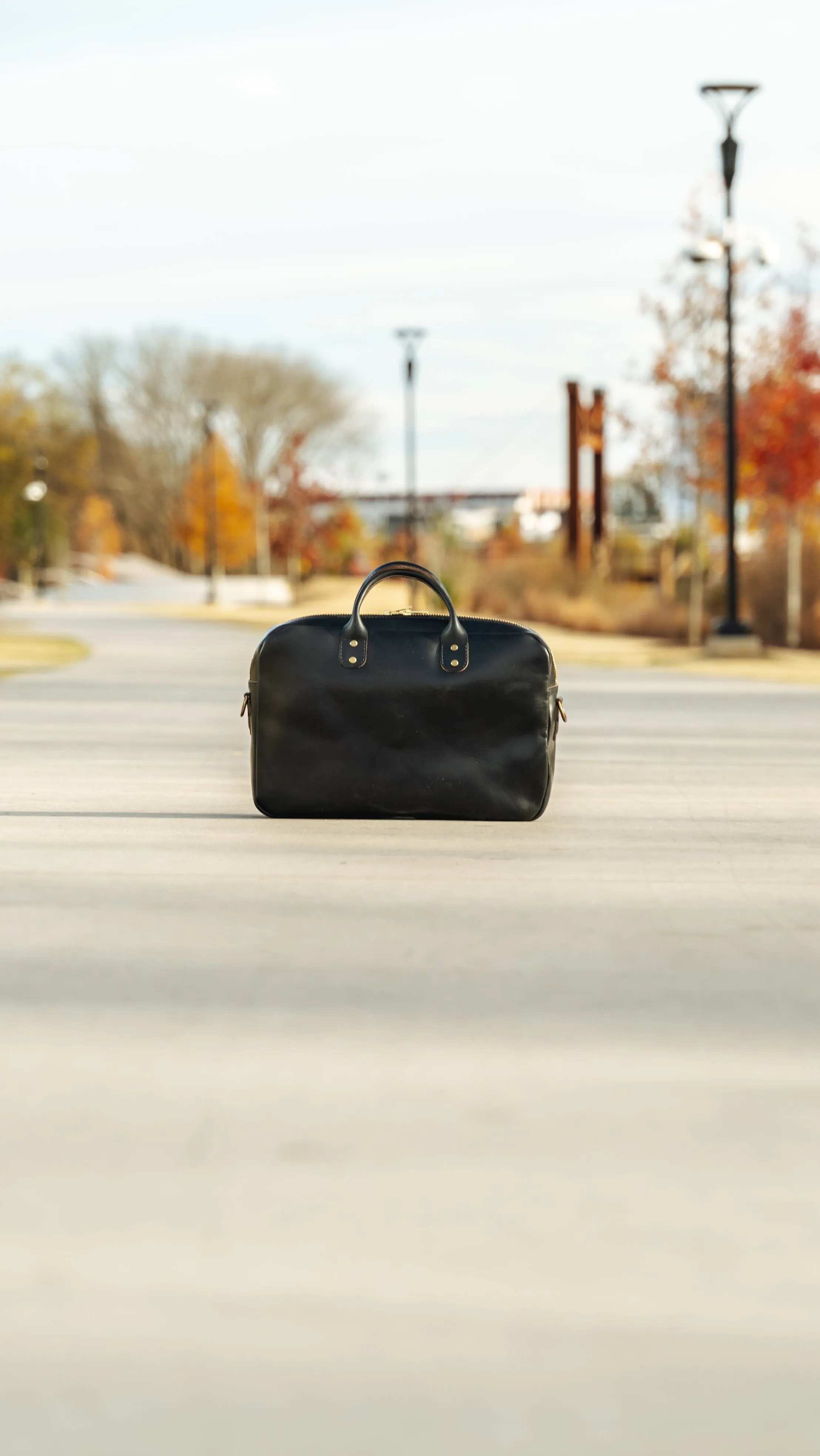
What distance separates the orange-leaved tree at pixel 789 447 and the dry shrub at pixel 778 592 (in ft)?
0.46

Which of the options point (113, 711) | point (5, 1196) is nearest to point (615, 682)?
point (113, 711)

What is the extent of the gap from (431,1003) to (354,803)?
3303 mm

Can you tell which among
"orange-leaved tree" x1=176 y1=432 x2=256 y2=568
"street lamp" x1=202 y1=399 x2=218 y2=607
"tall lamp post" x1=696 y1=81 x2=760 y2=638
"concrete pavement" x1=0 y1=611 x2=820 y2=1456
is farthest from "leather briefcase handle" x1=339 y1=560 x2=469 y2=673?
"orange-leaved tree" x1=176 y1=432 x2=256 y2=568

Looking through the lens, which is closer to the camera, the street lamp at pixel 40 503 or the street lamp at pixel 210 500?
the street lamp at pixel 210 500

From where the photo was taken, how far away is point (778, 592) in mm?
34562

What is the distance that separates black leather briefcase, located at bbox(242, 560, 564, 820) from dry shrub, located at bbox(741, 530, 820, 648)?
25.2 m

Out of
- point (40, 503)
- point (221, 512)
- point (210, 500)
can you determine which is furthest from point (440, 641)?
point (221, 512)

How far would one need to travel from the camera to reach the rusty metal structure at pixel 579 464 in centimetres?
5112

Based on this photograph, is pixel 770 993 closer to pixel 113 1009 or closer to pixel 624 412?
pixel 113 1009

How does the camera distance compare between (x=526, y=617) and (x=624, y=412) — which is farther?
(x=526, y=617)

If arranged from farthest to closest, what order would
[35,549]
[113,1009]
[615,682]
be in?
1. [35,549]
2. [615,682]
3. [113,1009]

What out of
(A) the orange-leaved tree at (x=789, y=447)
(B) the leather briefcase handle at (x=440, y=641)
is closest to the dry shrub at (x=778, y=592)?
(A) the orange-leaved tree at (x=789, y=447)

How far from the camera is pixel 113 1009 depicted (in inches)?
203

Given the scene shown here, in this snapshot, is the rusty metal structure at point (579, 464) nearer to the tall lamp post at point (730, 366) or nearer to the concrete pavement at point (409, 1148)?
the tall lamp post at point (730, 366)
